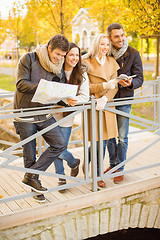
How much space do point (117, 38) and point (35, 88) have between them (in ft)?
4.06

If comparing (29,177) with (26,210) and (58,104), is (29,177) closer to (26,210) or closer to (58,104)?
(26,210)

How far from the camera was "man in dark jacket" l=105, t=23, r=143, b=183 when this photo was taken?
3930 millimetres

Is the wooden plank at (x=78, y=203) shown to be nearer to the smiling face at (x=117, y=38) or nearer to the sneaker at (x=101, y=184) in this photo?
the sneaker at (x=101, y=184)

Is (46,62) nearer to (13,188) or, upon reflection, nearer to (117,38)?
(117,38)

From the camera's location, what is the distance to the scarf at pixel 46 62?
3289 mm

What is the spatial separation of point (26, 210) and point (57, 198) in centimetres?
46

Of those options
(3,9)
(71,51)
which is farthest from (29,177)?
(3,9)

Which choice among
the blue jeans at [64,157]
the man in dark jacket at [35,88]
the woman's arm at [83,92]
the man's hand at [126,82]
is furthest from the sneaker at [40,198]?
the man's hand at [126,82]

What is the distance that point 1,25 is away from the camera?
13.1 metres

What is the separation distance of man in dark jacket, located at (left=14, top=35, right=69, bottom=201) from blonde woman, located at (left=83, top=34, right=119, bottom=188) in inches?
17.3

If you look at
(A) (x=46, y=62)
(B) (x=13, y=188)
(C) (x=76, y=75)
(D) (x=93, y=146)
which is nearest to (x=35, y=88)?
(A) (x=46, y=62)

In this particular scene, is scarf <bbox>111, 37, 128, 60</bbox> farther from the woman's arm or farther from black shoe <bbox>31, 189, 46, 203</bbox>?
black shoe <bbox>31, 189, 46, 203</bbox>

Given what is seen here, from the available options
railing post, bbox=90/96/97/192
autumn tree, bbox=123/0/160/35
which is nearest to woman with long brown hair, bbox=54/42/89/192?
railing post, bbox=90/96/97/192

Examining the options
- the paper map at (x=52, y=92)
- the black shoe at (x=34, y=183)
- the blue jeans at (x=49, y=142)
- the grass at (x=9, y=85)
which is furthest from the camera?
the grass at (x=9, y=85)
